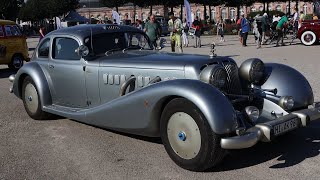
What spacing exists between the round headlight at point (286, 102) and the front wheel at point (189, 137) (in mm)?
1348

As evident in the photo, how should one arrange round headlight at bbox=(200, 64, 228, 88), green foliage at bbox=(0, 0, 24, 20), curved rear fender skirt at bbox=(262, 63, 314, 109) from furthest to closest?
green foliage at bbox=(0, 0, 24, 20)
curved rear fender skirt at bbox=(262, 63, 314, 109)
round headlight at bbox=(200, 64, 228, 88)

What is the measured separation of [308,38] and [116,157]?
18742 millimetres

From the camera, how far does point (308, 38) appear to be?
21953mm

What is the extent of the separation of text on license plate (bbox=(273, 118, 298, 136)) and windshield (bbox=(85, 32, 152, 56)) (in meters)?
3.03

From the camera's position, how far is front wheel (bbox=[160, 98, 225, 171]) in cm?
463

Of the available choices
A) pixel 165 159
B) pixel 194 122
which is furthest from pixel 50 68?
pixel 194 122

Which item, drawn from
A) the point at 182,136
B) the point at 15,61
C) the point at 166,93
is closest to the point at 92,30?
the point at 166,93

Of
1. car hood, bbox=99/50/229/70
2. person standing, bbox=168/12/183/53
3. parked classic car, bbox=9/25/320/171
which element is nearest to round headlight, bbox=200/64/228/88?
parked classic car, bbox=9/25/320/171

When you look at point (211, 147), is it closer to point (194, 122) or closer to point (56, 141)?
point (194, 122)

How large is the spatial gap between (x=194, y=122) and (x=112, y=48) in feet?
8.42

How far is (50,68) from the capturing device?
723 centimetres

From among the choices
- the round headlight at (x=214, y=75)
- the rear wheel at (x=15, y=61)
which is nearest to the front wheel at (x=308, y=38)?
the rear wheel at (x=15, y=61)

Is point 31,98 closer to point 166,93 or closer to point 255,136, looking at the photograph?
point 166,93

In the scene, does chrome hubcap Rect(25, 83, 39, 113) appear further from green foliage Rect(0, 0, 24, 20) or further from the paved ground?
green foliage Rect(0, 0, 24, 20)
